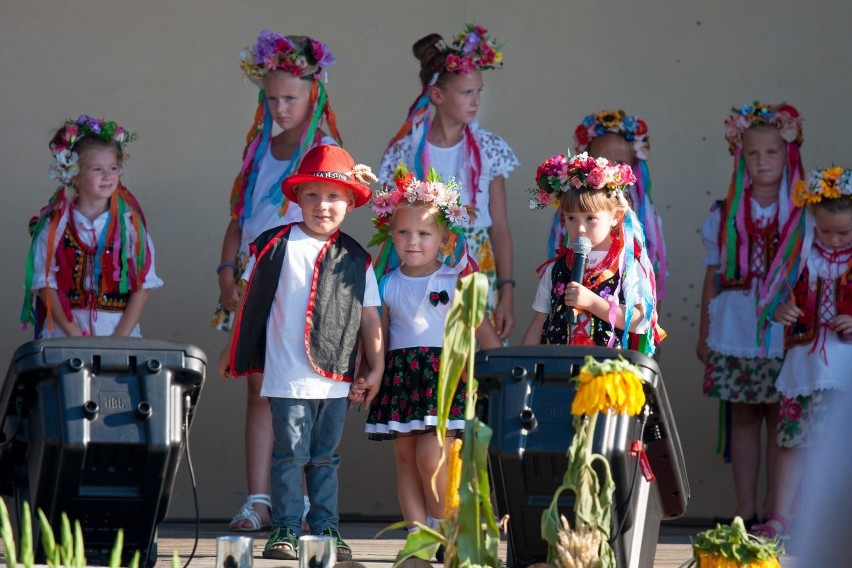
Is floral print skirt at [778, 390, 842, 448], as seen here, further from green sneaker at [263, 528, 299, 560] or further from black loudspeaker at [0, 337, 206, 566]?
black loudspeaker at [0, 337, 206, 566]

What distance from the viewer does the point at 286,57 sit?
5301 mm

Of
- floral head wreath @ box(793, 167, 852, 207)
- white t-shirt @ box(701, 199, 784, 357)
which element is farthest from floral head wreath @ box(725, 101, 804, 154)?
floral head wreath @ box(793, 167, 852, 207)

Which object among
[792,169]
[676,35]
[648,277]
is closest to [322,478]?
[648,277]

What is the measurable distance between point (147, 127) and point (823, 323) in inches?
125

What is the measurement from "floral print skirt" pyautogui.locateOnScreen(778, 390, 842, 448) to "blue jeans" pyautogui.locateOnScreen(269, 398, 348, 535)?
183 cm

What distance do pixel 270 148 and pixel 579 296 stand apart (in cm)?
177

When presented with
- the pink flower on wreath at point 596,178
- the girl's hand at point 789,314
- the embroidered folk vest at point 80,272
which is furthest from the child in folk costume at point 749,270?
the embroidered folk vest at point 80,272

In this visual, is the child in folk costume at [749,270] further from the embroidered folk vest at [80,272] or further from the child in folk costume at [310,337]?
the embroidered folk vest at [80,272]

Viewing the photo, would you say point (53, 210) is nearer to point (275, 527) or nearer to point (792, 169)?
point (275, 527)

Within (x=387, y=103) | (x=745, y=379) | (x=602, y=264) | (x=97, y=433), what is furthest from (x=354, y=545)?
(x=387, y=103)

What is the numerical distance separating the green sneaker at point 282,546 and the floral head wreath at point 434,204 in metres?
1.02

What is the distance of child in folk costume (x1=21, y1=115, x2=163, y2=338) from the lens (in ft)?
17.5

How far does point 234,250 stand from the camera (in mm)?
5383

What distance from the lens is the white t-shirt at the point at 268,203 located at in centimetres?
527
